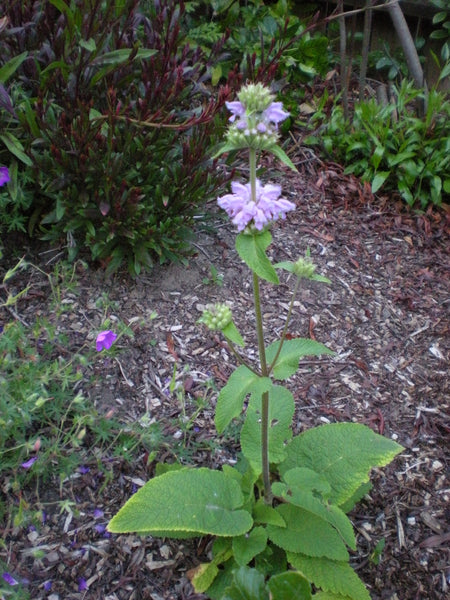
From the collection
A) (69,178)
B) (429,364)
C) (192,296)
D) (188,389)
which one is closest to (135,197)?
(69,178)

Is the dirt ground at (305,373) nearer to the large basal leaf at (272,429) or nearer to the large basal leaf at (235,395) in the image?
the large basal leaf at (272,429)

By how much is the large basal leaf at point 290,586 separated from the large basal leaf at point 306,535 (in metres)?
0.32

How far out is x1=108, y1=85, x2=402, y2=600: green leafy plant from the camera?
1696 mm

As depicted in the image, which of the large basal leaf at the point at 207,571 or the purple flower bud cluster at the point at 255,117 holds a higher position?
the purple flower bud cluster at the point at 255,117

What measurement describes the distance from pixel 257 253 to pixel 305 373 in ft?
4.73

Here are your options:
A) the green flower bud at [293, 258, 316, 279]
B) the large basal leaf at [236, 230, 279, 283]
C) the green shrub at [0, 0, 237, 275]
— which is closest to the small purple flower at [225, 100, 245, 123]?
the large basal leaf at [236, 230, 279, 283]

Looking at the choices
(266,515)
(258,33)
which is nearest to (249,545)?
(266,515)

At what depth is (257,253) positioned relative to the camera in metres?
1.49

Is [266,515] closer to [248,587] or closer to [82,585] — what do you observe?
[248,587]

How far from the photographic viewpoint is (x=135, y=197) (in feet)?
8.64

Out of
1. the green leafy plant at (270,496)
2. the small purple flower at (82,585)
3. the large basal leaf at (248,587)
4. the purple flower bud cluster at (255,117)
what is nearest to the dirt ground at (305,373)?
the small purple flower at (82,585)

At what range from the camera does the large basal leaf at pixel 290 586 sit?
5.04 ft

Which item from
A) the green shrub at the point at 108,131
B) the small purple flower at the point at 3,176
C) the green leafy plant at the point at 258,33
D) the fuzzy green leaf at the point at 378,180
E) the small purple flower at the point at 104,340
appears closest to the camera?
the small purple flower at the point at 104,340

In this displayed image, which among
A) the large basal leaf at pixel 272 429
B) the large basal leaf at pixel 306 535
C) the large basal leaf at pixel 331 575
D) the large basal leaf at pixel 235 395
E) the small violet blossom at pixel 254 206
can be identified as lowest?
the large basal leaf at pixel 331 575
